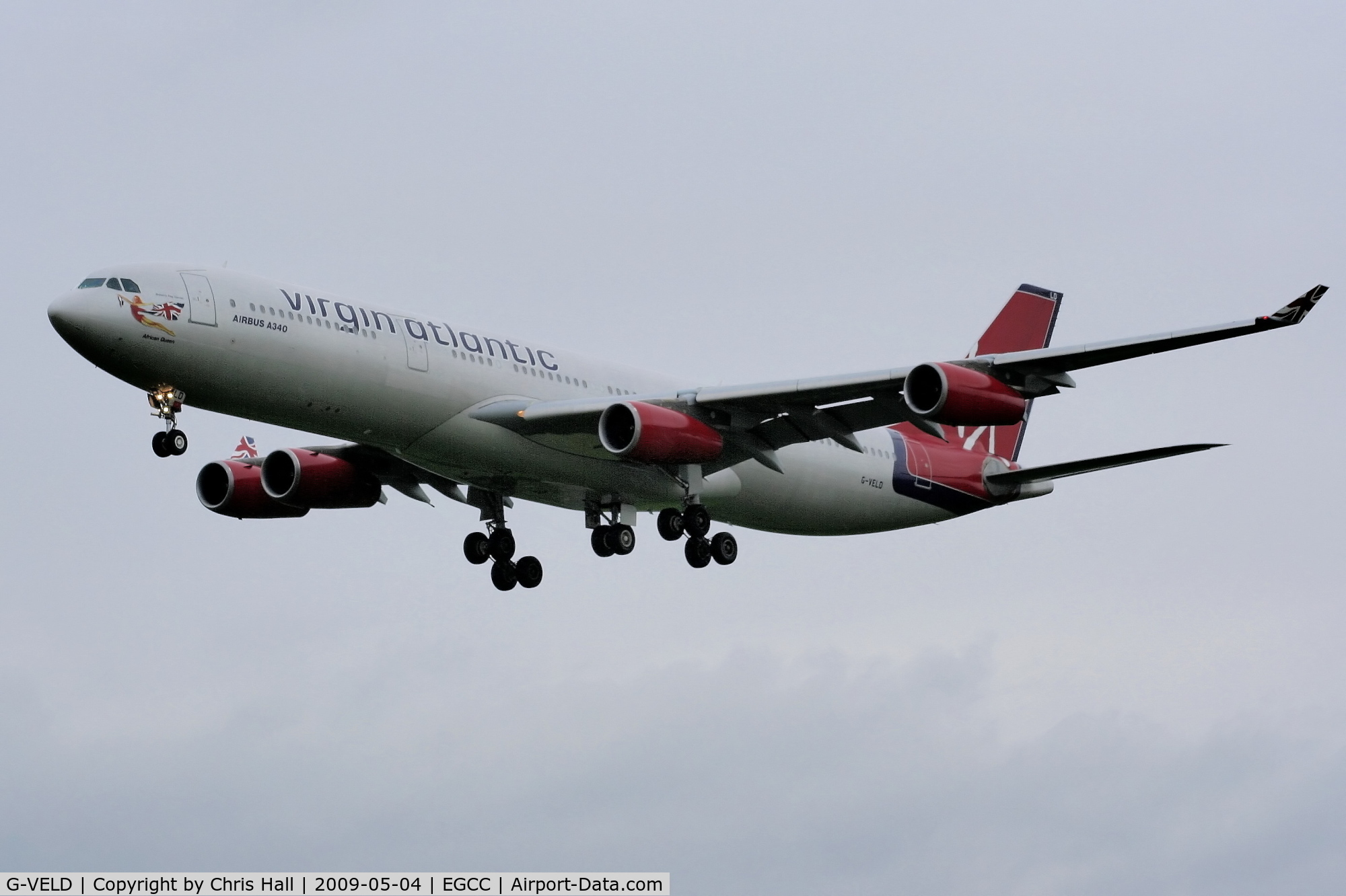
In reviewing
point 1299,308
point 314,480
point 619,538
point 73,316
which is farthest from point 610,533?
point 1299,308

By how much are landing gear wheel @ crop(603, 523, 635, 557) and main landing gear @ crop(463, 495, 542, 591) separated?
2.96 metres

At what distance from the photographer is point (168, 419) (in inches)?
1398

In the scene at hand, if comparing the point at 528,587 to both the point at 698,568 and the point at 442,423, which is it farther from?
the point at 442,423

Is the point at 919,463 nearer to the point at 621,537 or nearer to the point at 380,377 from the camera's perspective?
the point at 621,537

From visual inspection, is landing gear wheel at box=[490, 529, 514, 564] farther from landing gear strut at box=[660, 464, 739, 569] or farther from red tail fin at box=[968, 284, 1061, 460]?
red tail fin at box=[968, 284, 1061, 460]

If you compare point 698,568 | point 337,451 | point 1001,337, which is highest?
point 1001,337

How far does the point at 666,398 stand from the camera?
132ft

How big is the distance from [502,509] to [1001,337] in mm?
15957

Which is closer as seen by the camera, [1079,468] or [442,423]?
[442,423]

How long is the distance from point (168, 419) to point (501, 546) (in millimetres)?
11574

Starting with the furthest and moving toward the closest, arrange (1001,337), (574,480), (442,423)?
1. (1001,337)
2. (574,480)
3. (442,423)

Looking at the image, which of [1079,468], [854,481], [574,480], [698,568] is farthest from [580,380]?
[1079,468]

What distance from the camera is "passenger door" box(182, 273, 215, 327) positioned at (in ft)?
117

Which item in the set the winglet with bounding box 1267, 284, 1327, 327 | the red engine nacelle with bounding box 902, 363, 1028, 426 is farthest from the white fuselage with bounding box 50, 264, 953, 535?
the winglet with bounding box 1267, 284, 1327, 327
